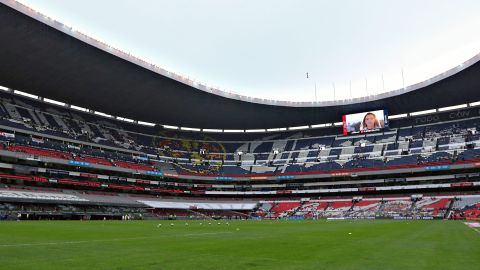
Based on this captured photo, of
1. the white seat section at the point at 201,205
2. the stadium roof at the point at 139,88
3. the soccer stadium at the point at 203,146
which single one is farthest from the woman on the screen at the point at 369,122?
the white seat section at the point at 201,205

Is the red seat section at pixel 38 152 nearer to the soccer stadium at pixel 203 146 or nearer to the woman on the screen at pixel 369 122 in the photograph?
the soccer stadium at pixel 203 146

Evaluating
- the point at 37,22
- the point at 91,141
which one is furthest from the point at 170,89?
the point at 37,22

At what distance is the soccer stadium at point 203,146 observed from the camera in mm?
58594

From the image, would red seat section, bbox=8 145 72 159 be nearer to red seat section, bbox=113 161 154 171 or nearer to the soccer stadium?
the soccer stadium

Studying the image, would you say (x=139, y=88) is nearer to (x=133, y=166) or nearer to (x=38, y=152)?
(x=133, y=166)

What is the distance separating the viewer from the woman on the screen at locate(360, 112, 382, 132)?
281ft

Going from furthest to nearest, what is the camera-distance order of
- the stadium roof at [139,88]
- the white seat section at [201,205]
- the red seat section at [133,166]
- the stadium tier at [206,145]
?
the white seat section at [201,205]
the red seat section at [133,166]
the stadium tier at [206,145]
the stadium roof at [139,88]

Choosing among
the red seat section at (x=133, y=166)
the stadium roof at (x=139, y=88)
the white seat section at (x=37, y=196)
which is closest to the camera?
the stadium roof at (x=139, y=88)

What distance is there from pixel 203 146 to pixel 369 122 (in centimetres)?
4058

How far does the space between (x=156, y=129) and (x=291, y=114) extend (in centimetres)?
3301

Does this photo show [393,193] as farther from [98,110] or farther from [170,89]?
[98,110]

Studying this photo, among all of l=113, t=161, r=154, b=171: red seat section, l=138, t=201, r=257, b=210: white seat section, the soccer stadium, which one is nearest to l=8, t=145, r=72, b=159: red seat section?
the soccer stadium

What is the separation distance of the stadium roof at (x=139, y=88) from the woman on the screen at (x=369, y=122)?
85.0 inches

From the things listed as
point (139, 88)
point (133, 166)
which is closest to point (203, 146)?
point (133, 166)
